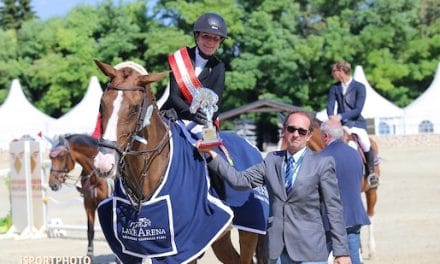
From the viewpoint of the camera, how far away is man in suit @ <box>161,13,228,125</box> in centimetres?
652

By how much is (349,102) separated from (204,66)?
5.07 metres

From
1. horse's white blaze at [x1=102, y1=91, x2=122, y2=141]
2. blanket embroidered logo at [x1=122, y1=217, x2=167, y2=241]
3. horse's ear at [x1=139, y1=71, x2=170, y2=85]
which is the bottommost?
blanket embroidered logo at [x1=122, y1=217, x2=167, y2=241]

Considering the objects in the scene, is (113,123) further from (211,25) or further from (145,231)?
(211,25)

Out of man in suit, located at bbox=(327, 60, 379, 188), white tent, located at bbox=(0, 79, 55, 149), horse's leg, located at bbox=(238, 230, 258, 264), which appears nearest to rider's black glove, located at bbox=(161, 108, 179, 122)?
horse's leg, located at bbox=(238, 230, 258, 264)

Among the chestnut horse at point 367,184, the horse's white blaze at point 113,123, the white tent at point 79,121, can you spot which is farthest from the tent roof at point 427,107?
the horse's white blaze at point 113,123

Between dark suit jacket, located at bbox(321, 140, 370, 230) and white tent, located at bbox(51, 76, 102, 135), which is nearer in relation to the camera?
dark suit jacket, located at bbox(321, 140, 370, 230)

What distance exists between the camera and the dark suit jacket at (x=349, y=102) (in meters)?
11.1

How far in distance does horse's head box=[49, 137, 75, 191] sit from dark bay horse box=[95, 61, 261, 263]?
6257 millimetres

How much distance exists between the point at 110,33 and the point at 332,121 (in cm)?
4873

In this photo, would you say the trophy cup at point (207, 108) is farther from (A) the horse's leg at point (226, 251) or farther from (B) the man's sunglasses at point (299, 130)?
(A) the horse's leg at point (226, 251)

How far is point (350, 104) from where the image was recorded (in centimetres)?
1128

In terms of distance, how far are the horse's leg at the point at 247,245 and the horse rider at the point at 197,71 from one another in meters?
1.24

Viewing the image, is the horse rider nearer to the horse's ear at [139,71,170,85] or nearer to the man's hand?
the horse's ear at [139,71,170,85]

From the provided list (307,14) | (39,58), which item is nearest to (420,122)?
(307,14)
